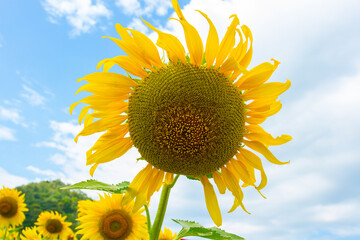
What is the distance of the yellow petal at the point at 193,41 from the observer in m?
2.57

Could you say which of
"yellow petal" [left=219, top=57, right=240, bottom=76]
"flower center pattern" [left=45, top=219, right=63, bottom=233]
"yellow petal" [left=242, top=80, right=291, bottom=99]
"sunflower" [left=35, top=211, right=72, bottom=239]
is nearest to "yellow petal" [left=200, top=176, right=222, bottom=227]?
"yellow petal" [left=242, top=80, right=291, bottom=99]

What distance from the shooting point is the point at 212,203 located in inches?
119

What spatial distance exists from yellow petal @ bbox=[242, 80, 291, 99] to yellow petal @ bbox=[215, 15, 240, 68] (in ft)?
1.23

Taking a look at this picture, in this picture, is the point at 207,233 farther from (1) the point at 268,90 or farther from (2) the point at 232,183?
(1) the point at 268,90

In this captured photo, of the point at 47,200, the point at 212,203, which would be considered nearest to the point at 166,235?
the point at 212,203

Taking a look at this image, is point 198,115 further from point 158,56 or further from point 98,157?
point 98,157

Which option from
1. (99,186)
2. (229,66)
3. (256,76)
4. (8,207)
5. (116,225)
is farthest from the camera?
(8,207)

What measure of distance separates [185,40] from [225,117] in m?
0.66

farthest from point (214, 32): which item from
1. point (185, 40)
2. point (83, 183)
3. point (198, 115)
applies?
point (83, 183)

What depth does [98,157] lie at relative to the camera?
294 centimetres

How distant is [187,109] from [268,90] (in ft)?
2.34

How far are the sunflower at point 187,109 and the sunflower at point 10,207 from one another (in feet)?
19.8

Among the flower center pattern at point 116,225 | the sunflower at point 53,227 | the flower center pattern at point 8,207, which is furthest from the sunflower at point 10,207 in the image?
the flower center pattern at point 116,225

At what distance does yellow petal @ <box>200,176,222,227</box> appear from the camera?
3.03 m
